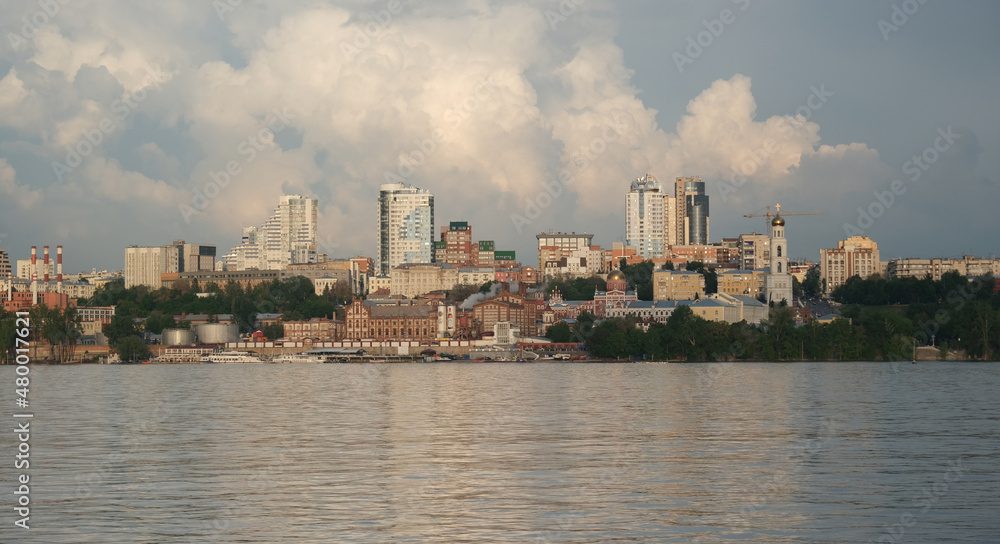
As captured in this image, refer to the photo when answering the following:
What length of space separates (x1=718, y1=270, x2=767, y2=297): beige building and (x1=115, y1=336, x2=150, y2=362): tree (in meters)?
66.2

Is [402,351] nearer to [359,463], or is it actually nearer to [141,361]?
[141,361]

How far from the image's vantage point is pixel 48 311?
10044 centimetres

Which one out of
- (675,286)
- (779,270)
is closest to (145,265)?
(675,286)

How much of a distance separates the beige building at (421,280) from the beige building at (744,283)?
45.1 metres

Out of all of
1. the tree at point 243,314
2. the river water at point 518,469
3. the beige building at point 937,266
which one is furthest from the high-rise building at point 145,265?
the river water at point 518,469

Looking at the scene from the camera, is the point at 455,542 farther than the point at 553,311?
No

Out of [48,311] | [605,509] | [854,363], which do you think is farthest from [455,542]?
[48,311]

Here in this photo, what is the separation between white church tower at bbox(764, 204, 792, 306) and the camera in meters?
126

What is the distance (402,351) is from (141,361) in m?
23.1

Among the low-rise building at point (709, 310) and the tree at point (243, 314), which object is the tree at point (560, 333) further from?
the tree at point (243, 314)

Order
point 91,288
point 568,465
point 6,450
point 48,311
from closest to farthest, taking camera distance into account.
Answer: point 568,465, point 6,450, point 48,311, point 91,288

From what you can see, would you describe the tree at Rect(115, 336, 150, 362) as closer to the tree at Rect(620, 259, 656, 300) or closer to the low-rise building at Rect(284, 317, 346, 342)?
the low-rise building at Rect(284, 317, 346, 342)

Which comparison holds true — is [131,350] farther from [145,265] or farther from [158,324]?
[145,265]

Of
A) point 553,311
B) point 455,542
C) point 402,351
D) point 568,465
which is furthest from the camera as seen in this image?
point 553,311
